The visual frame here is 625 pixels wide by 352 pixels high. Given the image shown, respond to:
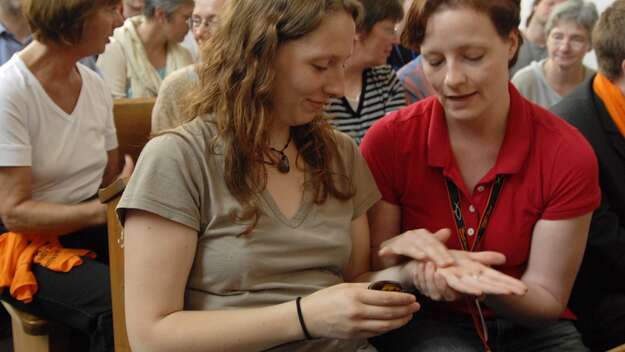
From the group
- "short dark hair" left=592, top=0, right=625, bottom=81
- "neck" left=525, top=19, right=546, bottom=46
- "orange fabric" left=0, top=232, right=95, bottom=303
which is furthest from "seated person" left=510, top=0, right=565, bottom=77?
"orange fabric" left=0, top=232, right=95, bottom=303

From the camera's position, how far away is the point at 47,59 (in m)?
2.00

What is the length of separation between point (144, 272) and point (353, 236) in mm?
443

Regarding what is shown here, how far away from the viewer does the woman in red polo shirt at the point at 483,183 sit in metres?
1.42

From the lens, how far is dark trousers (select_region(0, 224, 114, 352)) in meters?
1.80

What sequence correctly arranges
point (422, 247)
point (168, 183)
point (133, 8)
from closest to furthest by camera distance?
1. point (168, 183)
2. point (422, 247)
3. point (133, 8)

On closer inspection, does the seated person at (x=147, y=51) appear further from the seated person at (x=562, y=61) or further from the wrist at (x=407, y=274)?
the wrist at (x=407, y=274)

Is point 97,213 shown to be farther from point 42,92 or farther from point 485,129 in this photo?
point 485,129

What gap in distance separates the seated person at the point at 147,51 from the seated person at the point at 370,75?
1.41m

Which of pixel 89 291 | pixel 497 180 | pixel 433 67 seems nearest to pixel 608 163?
pixel 497 180

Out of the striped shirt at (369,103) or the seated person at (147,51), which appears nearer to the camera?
the striped shirt at (369,103)

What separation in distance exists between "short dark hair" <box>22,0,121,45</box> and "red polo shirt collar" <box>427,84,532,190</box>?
1.04m

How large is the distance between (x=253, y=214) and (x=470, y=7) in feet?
1.95

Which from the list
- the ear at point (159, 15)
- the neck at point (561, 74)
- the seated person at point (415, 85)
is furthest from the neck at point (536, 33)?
the ear at point (159, 15)

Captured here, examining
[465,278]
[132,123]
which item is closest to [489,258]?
[465,278]
